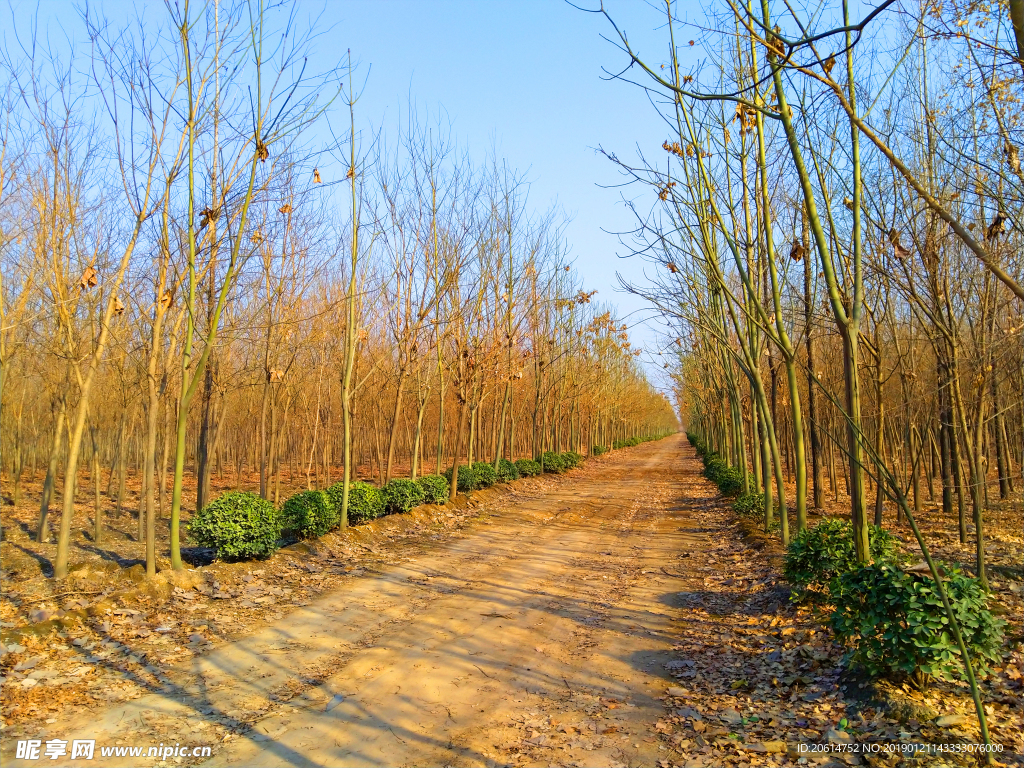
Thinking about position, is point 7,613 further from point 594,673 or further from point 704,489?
point 704,489

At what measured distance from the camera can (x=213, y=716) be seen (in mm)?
4234

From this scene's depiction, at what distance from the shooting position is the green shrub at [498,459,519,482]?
21.2 metres

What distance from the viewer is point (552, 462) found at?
2722cm

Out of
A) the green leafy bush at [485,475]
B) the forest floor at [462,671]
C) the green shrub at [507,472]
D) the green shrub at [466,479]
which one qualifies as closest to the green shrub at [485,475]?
the green leafy bush at [485,475]

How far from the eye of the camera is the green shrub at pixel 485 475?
18.8m

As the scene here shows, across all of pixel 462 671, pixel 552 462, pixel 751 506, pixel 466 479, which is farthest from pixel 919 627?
pixel 552 462

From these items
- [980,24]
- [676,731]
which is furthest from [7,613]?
[980,24]

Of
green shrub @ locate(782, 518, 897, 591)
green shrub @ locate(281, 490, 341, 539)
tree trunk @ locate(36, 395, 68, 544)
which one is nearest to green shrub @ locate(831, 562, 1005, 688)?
green shrub @ locate(782, 518, 897, 591)

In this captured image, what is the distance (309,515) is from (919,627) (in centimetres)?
829

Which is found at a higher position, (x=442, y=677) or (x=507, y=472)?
(x=507, y=472)

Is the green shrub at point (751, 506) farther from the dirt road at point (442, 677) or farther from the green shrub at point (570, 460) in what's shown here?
the green shrub at point (570, 460)

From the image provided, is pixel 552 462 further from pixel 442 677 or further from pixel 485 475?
pixel 442 677

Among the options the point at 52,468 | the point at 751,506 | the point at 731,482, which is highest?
the point at 52,468

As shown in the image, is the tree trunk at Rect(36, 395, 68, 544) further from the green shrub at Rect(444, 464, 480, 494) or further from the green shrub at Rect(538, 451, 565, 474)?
the green shrub at Rect(538, 451, 565, 474)
